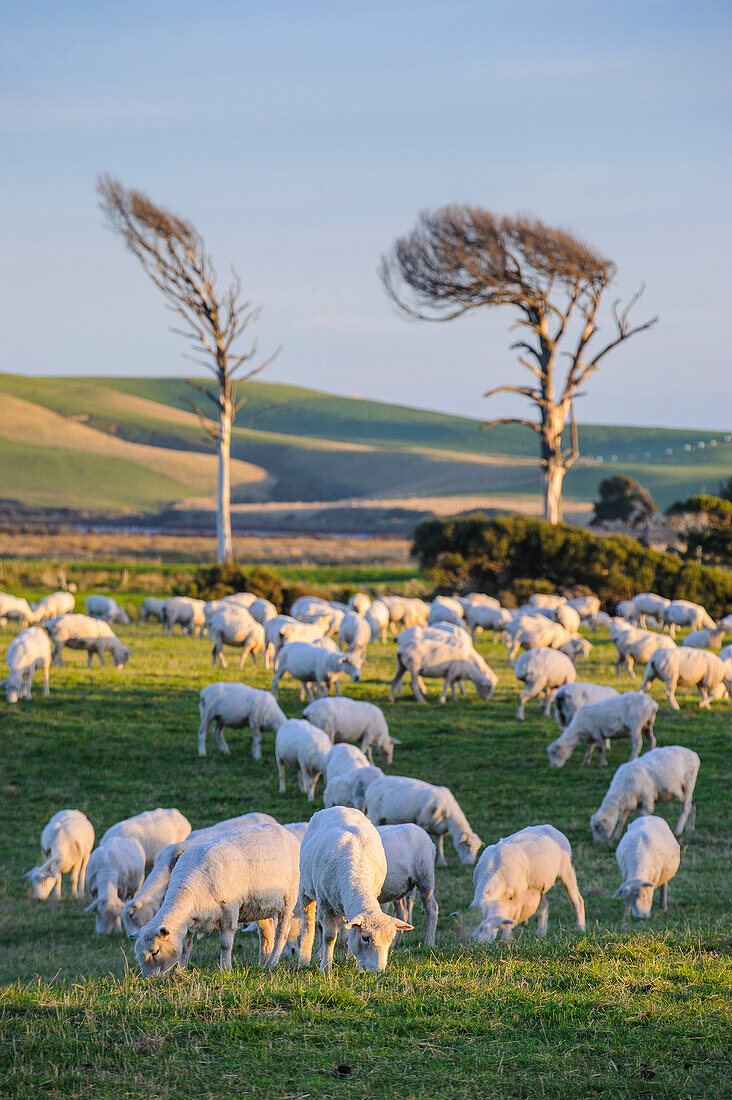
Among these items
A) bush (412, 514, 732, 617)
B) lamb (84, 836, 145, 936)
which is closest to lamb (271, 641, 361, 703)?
lamb (84, 836, 145, 936)

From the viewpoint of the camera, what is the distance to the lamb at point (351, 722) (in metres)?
15.3

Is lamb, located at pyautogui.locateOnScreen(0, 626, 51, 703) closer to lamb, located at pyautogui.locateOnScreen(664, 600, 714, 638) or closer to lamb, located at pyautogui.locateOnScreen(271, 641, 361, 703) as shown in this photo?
lamb, located at pyautogui.locateOnScreen(271, 641, 361, 703)

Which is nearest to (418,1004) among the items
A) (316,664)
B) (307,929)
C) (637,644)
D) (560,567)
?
(307,929)

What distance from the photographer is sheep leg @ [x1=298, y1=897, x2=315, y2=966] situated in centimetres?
756

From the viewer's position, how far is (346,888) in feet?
22.6

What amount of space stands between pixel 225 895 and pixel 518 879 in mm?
2598

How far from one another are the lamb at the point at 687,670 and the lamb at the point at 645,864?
28.2 feet

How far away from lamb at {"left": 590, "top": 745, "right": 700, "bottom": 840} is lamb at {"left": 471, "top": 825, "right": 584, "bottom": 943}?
9.68 ft

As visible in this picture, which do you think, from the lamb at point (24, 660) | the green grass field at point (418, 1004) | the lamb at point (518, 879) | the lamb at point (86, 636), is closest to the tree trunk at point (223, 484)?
the lamb at point (86, 636)

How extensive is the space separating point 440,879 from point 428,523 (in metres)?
32.8

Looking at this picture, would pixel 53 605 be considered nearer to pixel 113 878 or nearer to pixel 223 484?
pixel 223 484

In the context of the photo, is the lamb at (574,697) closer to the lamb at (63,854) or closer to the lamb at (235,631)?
the lamb at (63,854)

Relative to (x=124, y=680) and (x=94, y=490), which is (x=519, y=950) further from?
(x=94, y=490)

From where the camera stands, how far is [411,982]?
6199mm
